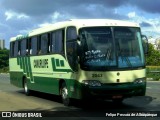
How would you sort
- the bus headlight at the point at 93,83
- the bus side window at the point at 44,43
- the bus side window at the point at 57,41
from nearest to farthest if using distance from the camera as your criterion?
1. the bus headlight at the point at 93,83
2. the bus side window at the point at 57,41
3. the bus side window at the point at 44,43

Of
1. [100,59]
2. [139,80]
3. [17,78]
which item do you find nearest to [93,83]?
[100,59]

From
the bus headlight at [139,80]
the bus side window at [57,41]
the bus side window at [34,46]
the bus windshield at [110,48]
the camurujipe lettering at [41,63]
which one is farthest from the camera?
the bus side window at [34,46]

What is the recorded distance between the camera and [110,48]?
47.8 feet

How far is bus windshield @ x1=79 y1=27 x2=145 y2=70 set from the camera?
1440 cm

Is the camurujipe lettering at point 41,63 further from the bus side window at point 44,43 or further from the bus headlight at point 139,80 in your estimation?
the bus headlight at point 139,80

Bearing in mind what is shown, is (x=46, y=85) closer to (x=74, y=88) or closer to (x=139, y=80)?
(x=74, y=88)

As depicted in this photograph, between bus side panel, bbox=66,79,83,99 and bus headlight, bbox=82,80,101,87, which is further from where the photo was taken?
bus side panel, bbox=66,79,83,99

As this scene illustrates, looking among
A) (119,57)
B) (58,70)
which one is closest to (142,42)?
(119,57)

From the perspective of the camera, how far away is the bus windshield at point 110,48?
1440 centimetres

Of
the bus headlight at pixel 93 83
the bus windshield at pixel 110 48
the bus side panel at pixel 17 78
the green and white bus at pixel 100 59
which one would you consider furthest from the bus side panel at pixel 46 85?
the bus windshield at pixel 110 48

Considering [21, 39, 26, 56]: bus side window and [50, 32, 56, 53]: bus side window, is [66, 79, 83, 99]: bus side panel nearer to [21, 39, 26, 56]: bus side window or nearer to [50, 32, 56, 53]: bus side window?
[50, 32, 56, 53]: bus side window

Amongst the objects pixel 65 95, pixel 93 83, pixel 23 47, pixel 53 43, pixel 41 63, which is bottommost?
pixel 65 95

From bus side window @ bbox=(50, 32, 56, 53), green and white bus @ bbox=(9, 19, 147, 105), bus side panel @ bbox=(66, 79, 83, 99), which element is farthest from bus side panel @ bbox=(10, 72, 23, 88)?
bus side panel @ bbox=(66, 79, 83, 99)

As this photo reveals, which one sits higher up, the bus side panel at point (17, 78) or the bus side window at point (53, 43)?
the bus side window at point (53, 43)
